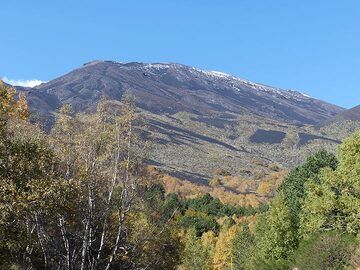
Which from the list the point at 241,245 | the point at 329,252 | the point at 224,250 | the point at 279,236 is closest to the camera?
the point at 329,252

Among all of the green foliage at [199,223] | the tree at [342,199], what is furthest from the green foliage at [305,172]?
the green foliage at [199,223]

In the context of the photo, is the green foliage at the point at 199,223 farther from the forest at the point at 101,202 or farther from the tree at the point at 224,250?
the forest at the point at 101,202

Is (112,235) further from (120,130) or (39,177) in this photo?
(39,177)

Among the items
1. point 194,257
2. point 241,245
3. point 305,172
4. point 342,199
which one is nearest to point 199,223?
point 194,257

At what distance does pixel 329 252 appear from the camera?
33406 mm

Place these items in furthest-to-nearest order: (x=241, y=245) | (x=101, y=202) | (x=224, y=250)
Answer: (x=224, y=250), (x=241, y=245), (x=101, y=202)

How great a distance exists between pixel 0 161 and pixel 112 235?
16.8 meters

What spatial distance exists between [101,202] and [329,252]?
50.3ft

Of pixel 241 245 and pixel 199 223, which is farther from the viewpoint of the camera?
pixel 199 223

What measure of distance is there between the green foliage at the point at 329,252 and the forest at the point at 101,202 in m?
0.07

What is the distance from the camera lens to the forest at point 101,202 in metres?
18.7

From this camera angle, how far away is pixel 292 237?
1800 inches

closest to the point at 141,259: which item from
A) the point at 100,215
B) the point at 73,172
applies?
the point at 100,215

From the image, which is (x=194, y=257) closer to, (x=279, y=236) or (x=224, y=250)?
(x=224, y=250)
